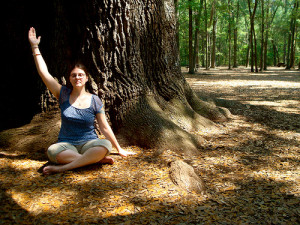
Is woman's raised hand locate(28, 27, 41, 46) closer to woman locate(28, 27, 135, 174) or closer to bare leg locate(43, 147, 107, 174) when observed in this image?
woman locate(28, 27, 135, 174)

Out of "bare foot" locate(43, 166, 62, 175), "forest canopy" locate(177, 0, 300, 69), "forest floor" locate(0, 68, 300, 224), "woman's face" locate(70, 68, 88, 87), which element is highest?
"forest canopy" locate(177, 0, 300, 69)

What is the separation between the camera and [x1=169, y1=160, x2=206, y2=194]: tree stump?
9.18 ft

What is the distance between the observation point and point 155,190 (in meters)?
2.70

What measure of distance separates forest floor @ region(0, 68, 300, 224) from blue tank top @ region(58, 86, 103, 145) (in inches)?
18.2

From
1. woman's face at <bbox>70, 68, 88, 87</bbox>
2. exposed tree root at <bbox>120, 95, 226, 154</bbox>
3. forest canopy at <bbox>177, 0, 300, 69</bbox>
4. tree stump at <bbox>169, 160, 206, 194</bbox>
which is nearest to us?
tree stump at <bbox>169, 160, 206, 194</bbox>

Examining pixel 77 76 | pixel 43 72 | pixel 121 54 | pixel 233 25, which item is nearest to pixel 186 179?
pixel 77 76

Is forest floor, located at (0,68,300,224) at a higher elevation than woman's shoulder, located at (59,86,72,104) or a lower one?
lower

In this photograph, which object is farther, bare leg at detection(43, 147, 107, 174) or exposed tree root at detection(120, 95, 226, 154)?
exposed tree root at detection(120, 95, 226, 154)

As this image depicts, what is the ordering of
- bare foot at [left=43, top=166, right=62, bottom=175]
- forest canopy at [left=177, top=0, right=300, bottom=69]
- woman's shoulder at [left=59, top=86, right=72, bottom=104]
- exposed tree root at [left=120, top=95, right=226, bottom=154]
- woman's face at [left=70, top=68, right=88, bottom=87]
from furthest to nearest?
1. forest canopy at [left=177, top=0, right=300, bottom=69]
2. exposed tree root at [left=120, top=95, right=226, bottom=154]
3. woman's shoulder at [left=59, top=86, right=72, bottom=104]
4. woman's face at [left=70, top=68, right=88, bottom=87]
5. bare foot at [left=43, top=166, right=62, bottom=175]

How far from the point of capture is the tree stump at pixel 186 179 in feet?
9.18

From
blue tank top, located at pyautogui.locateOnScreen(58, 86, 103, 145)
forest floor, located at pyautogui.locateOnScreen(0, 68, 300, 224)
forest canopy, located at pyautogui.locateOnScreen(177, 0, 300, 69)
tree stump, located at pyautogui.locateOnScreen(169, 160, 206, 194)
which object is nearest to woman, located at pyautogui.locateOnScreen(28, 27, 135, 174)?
blue tank top, located at pyautogui.locateOnScreen(58, 86, 103, 145)

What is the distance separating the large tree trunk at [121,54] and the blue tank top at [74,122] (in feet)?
2.24

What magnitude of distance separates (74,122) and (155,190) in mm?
1468

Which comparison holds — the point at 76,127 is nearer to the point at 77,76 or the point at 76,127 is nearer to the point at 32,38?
the point at 77,76
